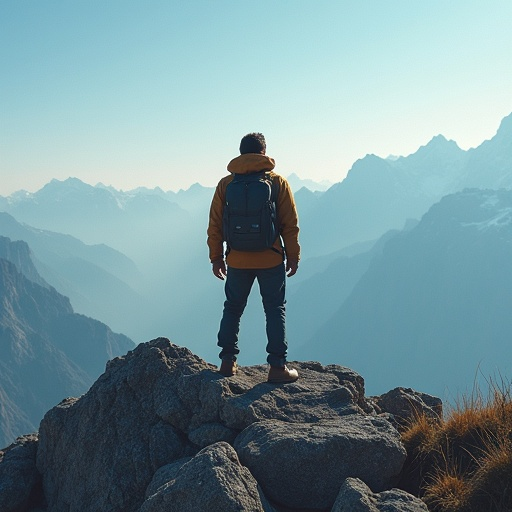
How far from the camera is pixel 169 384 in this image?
855 centimetres

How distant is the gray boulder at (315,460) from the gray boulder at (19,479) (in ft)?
13.7

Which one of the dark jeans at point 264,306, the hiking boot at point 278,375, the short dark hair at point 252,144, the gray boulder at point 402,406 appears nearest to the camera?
the short dark hair at point 252,144

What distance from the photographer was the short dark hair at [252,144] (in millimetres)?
8555

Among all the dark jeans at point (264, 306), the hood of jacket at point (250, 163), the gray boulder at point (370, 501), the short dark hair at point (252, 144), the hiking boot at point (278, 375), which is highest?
the short dark hair at point (252, 144)

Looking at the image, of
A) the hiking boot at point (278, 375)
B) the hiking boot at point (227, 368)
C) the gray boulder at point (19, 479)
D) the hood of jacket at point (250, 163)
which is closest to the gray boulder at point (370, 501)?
the hiking boot at point (278, 375)

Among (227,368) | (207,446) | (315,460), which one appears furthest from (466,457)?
(227,368)

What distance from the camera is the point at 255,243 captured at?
823cm

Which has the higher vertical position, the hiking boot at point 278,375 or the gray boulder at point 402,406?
the hiking boot at point 278,375

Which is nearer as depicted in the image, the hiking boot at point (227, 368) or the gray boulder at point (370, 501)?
the gray boulder at point (370, 501)

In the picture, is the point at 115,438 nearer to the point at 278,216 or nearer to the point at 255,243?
the point at 255,243

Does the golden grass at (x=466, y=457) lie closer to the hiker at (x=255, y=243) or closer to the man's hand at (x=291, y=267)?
the hiker at (x=255, y=243)

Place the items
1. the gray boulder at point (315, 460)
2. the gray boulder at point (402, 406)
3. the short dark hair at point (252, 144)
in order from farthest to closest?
the gray boulder at point (402, 406)
the short dark hair at point (252, 144)
the gray boulder at point (315, 460)

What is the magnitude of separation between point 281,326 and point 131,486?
3.32m

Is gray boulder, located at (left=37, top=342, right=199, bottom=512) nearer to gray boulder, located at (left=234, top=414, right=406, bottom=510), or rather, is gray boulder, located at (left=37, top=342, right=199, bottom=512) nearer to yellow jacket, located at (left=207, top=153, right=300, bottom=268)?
gray boulder, located at (left=234, top=414, right=406, bottom=510)
